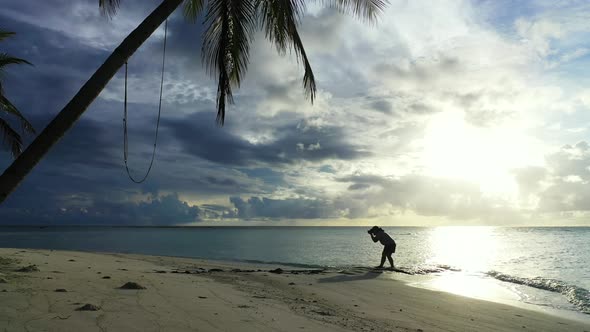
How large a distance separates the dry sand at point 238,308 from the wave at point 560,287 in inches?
159

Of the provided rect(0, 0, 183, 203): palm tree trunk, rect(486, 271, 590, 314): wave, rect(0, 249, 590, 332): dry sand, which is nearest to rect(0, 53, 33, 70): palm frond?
rect(0, 249, 590, 332): dry sand

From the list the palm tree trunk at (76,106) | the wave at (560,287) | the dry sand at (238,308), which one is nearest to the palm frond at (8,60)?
the dry sand at (238,308)

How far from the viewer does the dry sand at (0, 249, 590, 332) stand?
5.77 meters

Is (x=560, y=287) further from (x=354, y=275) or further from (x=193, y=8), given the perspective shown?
(x=193, y=8)

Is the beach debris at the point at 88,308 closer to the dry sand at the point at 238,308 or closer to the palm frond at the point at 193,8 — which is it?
the dry sand at the point at 238,308

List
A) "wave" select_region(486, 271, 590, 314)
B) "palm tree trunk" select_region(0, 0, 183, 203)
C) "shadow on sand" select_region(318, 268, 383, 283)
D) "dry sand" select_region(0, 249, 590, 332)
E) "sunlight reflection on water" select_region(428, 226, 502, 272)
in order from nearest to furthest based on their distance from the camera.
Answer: "palm tree trunk" select_region(0, 0, 183, 203) → "dry sand" select_region(0, 249, 590, 332) → "wave" select_region(486, 271, 590, 314) → "shadow on sand" select_region(318, 268, 383, 283) → "sunlight reflection on water" select_region(428, 226, 502, 272)

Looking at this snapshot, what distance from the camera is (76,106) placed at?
16.6ft

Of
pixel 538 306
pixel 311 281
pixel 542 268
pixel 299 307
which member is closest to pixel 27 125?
pixel 311 281

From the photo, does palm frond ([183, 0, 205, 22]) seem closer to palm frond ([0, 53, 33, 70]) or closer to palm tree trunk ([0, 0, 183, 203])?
palm tree trunk ([0, 0, 183, 203])

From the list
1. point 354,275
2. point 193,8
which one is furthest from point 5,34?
point 354,275

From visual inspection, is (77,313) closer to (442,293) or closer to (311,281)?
(311,281)

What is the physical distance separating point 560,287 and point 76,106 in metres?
18.7

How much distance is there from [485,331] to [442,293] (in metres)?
5.43

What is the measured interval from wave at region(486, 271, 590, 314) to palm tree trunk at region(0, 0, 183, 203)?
1359 cm
